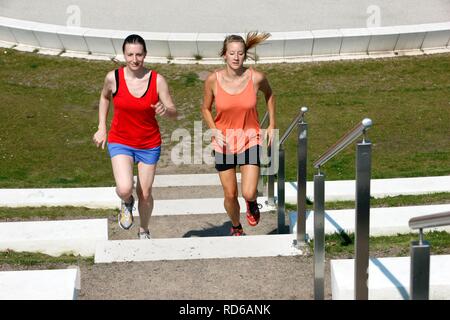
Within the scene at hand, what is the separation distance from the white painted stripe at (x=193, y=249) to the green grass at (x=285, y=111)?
10.9 ft

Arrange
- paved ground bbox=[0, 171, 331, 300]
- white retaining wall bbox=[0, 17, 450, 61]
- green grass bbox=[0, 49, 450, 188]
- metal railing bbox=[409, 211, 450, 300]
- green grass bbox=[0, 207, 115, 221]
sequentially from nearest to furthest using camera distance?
1. metal railing bbox=[409, 211, 450, 300]
2. paved ground bbox=[0, 171, 331, 300]
3. green grass bbox=[0, 207, 115, 221]
4. green grass bbox=[0, 49, 450, 188]
5. white retaining wall bbox=[0, 17, 450, 61]

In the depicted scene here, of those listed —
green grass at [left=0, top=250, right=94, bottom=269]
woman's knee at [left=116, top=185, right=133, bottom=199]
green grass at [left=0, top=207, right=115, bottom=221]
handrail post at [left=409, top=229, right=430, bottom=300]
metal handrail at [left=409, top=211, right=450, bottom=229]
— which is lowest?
handrail post at [left=409, top=229, right=430, bottom=300]

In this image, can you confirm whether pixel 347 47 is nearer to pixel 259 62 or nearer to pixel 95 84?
pixel 259 62

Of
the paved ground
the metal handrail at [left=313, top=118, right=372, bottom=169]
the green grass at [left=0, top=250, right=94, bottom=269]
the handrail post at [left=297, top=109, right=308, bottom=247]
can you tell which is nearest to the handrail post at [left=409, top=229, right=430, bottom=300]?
the metal handrail at [left=313, top=118, right=372, bottom=169]

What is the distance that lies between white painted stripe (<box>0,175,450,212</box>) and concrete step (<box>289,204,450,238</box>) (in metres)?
1.07

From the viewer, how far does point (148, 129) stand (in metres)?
6.07

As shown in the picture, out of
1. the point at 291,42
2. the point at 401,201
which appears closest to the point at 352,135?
the point at 401,201

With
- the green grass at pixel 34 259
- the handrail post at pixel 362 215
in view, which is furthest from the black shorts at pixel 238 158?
the handrail post at pixel 362 215

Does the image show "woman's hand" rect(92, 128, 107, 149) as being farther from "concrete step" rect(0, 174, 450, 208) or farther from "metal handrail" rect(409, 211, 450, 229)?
"metal handrail" rect(409, 211, 450, 229)

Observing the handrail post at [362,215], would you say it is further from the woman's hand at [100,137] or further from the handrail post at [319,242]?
the woman's hand at [100,137]

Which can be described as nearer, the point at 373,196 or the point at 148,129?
the point at 148,129

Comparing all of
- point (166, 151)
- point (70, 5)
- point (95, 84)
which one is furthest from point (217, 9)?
point (166, 151)

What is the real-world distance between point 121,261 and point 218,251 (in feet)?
2.26

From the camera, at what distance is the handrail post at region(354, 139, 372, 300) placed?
3.80 m
